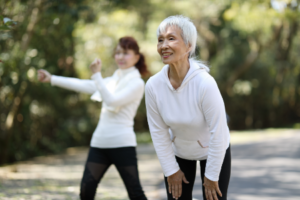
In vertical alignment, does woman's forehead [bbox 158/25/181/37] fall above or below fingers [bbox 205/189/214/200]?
above

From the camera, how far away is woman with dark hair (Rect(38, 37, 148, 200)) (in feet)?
12.4

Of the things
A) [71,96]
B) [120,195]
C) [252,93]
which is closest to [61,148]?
[71,96]

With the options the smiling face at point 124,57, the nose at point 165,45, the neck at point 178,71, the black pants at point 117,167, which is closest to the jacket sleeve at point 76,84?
the smiling face at point 124,57

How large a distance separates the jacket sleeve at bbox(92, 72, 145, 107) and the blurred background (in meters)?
0.93

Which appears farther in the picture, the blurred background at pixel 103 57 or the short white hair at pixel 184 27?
the blurred background at pixel 103 57

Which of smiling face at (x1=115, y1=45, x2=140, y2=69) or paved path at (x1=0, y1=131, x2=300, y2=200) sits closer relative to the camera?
smiling face at (x1=115, y1=45, x2=140, y2=69)

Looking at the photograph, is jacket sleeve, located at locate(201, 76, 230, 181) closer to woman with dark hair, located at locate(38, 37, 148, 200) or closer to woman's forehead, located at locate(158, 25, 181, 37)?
woman's forehead, located at locate(158, 25, 181, 37)

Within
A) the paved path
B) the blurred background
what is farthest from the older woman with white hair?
the paved path

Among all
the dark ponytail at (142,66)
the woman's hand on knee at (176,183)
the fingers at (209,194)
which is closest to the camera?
the fingers at (209,194)

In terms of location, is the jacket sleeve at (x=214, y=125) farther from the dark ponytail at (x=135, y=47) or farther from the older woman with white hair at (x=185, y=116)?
the dark ponytail at (x=135, y=47)

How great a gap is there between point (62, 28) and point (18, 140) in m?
4.01

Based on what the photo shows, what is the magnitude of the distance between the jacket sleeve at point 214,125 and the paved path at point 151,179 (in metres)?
3.37

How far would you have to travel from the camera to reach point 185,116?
2.76m

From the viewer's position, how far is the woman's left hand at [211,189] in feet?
9.00
